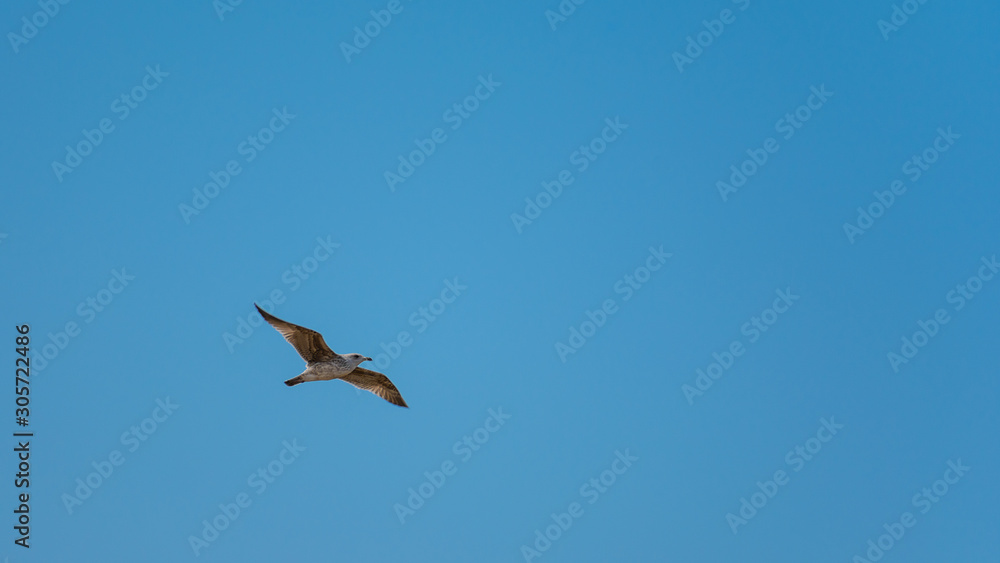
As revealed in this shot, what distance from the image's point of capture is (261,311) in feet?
48.3

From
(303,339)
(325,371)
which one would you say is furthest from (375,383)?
(303,339)

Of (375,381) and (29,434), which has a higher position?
(375,381)

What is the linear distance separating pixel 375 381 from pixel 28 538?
669 centimetres

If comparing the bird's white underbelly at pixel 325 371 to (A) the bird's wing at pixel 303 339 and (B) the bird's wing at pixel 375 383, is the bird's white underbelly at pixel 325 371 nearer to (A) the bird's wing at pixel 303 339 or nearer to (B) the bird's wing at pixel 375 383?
(A) the bird's wing at pixel 303 339

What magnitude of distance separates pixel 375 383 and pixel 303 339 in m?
2.97

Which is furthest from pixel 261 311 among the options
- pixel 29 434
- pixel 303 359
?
pixel 29 434

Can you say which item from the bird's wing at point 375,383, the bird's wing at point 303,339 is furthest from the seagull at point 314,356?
the bird's wing at point 375,383

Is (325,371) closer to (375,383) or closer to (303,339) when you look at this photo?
(303,339)

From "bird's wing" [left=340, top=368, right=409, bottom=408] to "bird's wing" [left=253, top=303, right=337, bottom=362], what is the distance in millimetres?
1782

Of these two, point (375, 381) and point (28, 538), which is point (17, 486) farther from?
point (375, 381)

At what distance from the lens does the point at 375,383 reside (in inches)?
694

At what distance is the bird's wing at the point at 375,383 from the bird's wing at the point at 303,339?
178 cm

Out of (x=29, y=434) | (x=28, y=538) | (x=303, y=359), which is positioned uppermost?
(x=303, y=359)

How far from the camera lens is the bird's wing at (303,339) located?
1486 centimetres
